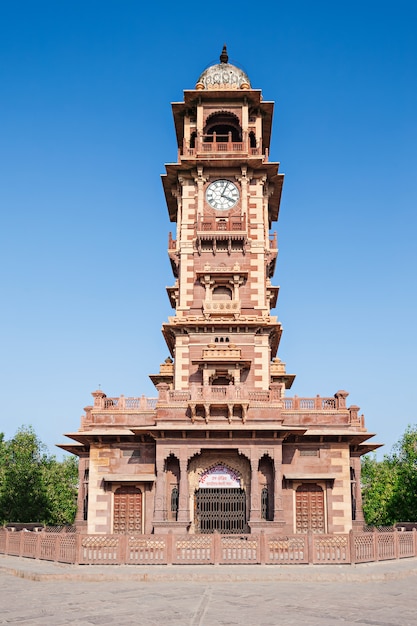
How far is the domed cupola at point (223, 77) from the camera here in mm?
42031

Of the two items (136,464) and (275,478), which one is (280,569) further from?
(136,464)

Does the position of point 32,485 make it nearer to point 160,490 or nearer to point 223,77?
point 160,490

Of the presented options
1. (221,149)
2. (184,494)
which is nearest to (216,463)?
(184,494)

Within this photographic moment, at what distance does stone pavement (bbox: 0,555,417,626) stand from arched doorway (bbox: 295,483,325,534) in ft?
25.6

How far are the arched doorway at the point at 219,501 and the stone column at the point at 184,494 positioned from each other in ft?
3.42

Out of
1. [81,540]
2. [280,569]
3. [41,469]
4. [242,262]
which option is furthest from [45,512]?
[280,569]

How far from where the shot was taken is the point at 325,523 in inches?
1258

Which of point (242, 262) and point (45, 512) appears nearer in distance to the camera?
point (242, 262)

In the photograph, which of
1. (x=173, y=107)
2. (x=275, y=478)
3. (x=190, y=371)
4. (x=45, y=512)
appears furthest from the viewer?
(x=45, y=512)

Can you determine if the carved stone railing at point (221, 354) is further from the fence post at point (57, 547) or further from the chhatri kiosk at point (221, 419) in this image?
the fence post at point (57, 547)

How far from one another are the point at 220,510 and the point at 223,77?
27.1m

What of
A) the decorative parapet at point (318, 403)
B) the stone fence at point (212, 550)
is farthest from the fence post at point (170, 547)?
the decorative parapet at point (318, 403)

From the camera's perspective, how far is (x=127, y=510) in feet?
107

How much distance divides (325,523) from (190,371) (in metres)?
10.4
